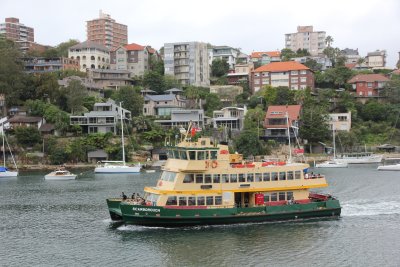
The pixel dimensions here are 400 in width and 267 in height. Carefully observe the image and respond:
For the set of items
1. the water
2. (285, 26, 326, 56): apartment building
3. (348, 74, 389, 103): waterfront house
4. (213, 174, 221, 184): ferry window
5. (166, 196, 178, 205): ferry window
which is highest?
(285, 26, 326, 56): apartment building

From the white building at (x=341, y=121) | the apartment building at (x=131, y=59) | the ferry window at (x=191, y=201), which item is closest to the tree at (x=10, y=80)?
the apartment building at (x=131, y=59)

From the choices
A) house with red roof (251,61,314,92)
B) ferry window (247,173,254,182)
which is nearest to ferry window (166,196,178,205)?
ferry window (247,173,254,182)

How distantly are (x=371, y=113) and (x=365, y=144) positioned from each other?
10645 millimetres

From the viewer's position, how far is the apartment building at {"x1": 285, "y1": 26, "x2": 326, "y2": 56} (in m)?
193

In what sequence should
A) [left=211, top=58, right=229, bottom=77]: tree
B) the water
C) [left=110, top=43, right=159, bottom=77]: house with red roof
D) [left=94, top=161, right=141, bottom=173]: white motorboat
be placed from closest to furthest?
the water < [left=94, top=161, right=141, bottom=173]: white motorboat < [left=110, top=43, right=159, bottom=77]: house with red roof < [left=211, top=58, right=229, bottom=77]: tree

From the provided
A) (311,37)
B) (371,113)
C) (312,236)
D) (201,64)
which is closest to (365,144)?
(371,113)

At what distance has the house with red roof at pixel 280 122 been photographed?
103312mm

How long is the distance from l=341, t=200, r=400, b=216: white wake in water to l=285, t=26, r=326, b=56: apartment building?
5727 inches

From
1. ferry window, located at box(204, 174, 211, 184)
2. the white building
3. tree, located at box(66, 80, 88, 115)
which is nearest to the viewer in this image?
ferry window, located at box(204, 174, 211, 184)

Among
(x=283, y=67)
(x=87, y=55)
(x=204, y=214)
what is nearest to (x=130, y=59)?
(x=87, y=55)

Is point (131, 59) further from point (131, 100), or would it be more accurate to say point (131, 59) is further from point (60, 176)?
point (60, 176)

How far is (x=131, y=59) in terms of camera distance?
461 feet

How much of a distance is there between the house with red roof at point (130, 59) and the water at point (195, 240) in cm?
8753

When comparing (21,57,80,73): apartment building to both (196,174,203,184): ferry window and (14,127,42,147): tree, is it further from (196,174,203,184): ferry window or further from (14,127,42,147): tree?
(196,174,203,184): ferry window
